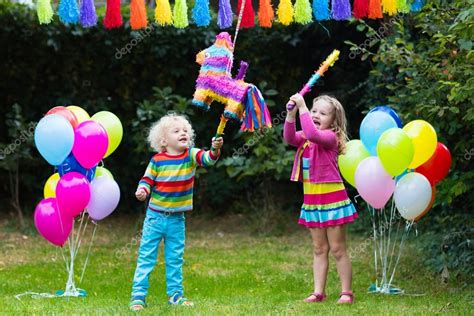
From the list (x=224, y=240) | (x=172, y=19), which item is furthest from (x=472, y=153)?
(x=224, y=240)

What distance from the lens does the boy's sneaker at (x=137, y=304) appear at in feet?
16.3

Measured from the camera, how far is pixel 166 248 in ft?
17.0

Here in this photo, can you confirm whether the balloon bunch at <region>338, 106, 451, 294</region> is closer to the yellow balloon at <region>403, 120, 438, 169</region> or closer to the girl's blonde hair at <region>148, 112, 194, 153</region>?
the yellow balloon at <region>403, 120, 438, 169</region>

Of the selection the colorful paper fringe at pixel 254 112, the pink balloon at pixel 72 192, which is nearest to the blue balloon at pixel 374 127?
the colorful paper fringe at pixel 254 112

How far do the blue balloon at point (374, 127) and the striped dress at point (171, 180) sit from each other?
108 centimetres

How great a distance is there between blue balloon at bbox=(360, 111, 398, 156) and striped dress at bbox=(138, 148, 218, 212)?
1.08 meters

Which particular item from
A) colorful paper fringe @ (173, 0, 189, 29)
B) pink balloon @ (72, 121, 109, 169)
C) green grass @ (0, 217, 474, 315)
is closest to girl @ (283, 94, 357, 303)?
green grass @ (0, 217, 474, 315)

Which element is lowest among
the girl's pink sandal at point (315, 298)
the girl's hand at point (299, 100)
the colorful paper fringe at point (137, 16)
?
the girl's pink sandal at point (315, 298)

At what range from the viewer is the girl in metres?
5.20

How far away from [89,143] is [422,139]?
2.11 meters

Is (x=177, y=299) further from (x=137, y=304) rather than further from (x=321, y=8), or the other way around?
(x=321, y=8)

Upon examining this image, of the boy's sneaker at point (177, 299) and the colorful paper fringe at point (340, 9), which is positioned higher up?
the colorful paper fringe at point (340, 9)

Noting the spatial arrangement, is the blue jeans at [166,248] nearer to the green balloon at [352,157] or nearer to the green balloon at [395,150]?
the green balloon at [352,157]

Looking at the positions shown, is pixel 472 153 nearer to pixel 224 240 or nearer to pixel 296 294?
pixel 296 294
